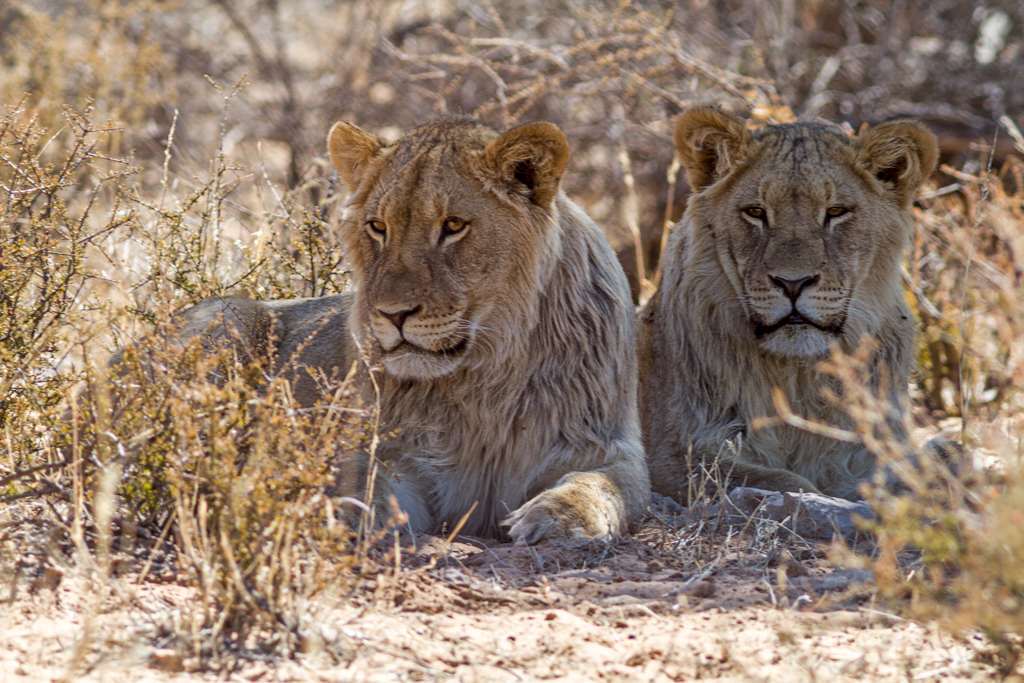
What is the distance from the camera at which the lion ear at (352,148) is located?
4512 millimetres

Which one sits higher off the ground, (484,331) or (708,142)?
(708,142)

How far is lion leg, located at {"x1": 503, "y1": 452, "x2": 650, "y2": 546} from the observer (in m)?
3.76

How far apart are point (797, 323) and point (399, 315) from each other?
1902 mm

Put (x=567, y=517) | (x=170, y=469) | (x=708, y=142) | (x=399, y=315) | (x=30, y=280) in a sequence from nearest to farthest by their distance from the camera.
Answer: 1. (x=170, y=469)
2. (x=567, y=517)
3. (x=399, y=315)
4. (x=30, y=280)
5. (x=708, y=142)

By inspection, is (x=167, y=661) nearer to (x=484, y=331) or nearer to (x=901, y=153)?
(x=484, y=331)

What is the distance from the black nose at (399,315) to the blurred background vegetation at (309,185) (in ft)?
1.51

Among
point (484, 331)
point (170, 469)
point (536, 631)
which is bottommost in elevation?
point (536, 631)

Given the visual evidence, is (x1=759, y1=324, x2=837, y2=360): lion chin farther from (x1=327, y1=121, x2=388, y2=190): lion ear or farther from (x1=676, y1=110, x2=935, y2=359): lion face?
(x1=327, y1=121, x2=388, y2=190): lion ear

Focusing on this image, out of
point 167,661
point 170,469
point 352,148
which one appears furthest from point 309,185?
point 167,661

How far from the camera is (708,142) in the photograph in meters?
5.15

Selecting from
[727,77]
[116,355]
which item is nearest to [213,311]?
→ [116,355]

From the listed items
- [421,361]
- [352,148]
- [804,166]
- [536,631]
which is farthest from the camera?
[804,166]

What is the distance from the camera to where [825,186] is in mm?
4793

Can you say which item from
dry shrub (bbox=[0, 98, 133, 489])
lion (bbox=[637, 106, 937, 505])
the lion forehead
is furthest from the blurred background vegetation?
the lion forehead
